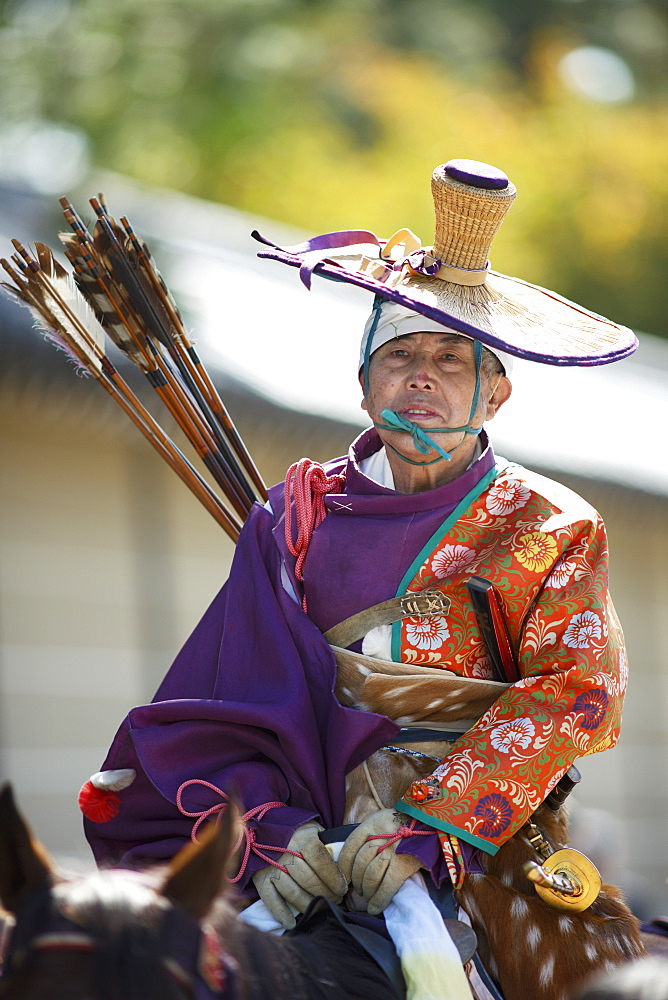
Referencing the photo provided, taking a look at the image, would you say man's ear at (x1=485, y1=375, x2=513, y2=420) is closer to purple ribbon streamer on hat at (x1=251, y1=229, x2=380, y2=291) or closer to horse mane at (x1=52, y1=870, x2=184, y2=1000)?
A: purple ribbon streamer on hat at (x1=251, y1=229, x2=380, y2=291)

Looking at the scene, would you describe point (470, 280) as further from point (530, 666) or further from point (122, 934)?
point (122, 934)

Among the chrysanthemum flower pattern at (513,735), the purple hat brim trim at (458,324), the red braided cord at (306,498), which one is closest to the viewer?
the chrysanthemum flower pattern at (513,735)

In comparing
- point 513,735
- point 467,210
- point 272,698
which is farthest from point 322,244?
point 513,735

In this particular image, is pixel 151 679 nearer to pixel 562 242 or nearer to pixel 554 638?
pixel 554 638

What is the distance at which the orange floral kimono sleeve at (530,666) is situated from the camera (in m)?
2.32

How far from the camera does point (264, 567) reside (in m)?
2.67

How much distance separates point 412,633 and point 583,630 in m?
0.34

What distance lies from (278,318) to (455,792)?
15.6 ft

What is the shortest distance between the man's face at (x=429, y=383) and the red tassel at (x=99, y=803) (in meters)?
0.92

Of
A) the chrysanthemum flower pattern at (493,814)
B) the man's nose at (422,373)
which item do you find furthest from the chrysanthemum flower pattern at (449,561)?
the chrysanthemum flower pattern at (493,814)

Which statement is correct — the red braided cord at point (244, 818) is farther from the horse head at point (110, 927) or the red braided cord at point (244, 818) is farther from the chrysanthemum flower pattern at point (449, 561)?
the horse head at point (110, 927)

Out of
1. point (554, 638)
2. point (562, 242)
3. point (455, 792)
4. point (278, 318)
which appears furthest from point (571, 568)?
point (562, 242)

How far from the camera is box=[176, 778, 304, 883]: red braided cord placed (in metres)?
2.29

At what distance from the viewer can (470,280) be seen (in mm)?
2586
